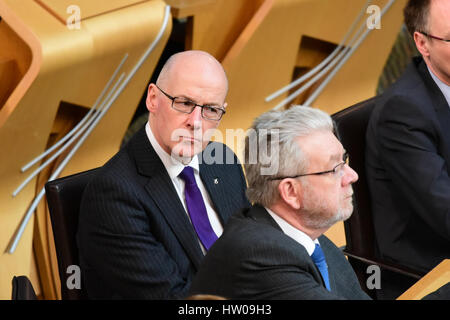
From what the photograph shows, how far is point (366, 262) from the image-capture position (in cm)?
267

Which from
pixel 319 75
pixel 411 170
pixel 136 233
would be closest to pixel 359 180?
pixel 411 170

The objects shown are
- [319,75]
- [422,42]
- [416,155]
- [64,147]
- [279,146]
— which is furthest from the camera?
[319,75]

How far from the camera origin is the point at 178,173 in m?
2.37

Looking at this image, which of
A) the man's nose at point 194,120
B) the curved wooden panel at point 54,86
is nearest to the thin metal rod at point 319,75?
the curved wooden panel at point 54,86

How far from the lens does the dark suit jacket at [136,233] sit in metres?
2.17

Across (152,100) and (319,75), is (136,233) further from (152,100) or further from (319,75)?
(319,75)

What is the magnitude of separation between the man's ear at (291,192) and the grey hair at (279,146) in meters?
0.01

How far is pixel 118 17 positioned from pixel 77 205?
1.06m

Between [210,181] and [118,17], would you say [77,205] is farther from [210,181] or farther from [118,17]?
[118,17]

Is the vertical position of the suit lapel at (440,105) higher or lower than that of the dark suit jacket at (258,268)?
higher

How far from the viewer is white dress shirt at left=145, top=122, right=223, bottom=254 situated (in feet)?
7.70

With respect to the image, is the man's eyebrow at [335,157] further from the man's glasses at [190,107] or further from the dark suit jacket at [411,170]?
the dark suit jacket at [411,170]

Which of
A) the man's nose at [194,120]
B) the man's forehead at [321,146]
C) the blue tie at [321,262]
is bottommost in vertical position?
the blue tie at [321,262]

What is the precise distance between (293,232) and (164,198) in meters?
0.39
